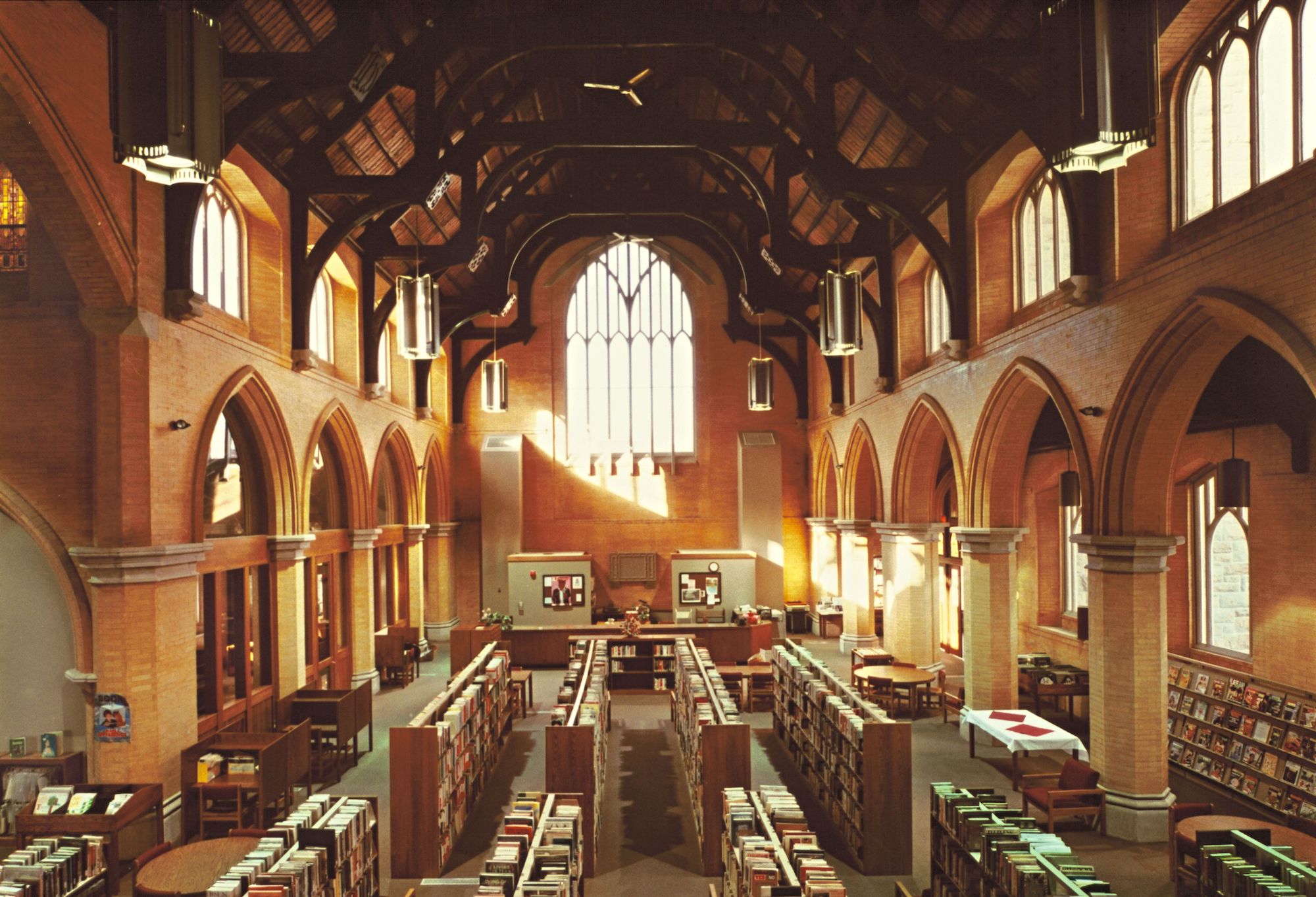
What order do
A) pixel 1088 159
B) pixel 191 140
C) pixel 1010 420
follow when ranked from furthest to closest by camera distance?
pixel 1010 420, pixel 1088 159, pixel 191 140

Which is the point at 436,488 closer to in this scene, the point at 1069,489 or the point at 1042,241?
the point at 1069,489

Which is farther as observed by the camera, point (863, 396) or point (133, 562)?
point (863, 396)

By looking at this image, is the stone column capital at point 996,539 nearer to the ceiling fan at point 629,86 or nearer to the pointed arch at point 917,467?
the pointed arch at point 917,467

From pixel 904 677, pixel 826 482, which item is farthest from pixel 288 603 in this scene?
pixel 826 482

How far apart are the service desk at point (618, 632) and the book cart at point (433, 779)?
7.49 meters

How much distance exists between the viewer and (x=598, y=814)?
34.2ft

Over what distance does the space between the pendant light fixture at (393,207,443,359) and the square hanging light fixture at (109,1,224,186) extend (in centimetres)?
692

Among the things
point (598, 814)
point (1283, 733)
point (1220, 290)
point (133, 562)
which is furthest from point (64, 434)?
point (1283, 733)

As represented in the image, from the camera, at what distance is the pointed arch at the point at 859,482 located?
65.2 feet

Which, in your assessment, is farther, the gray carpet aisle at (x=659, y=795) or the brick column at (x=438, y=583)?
the brick column at (x=438, y=583)

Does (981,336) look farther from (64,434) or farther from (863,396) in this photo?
(64,434)

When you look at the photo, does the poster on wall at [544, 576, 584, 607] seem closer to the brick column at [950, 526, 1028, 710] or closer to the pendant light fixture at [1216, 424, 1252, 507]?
the brick column at [950, 526, 1028, 710]

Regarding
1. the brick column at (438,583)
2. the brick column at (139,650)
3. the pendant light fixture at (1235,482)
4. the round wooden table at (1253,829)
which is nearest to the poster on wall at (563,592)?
the brick column at (438,583)

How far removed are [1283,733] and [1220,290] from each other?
5555 millimetres
